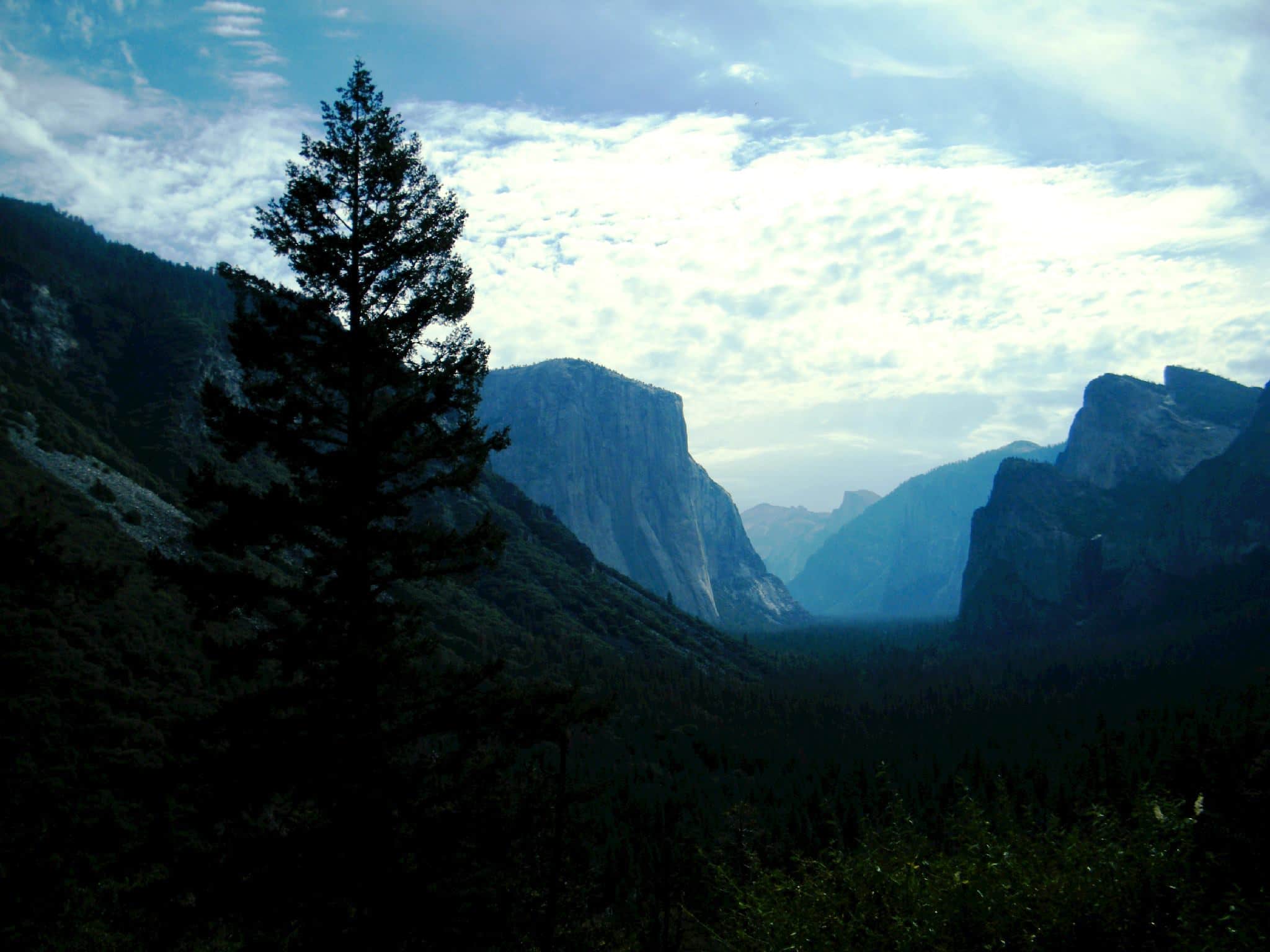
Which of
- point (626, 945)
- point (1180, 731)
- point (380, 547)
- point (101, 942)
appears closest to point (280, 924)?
point (380, 547)

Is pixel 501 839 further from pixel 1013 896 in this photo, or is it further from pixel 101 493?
pixel 101 493

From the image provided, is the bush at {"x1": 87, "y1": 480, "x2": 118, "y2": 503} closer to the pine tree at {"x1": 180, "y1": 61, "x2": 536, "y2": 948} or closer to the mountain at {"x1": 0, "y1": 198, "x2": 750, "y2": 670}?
the mountain at {"x1": 0, "y1": 198, "x2": 750, "y2": 670}

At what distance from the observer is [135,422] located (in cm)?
10738

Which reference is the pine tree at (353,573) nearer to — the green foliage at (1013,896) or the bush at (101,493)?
the green foliage at (1013,896)

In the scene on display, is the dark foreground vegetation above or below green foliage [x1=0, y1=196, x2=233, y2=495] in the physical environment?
below

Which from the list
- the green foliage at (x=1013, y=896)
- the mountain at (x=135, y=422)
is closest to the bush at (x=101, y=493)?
the mountain at (x=135, y=422)

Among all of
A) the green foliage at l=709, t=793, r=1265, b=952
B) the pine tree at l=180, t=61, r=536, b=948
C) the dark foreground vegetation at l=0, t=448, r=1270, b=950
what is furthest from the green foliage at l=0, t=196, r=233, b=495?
the green foliage at l=709, t=793, r=1265, b=952

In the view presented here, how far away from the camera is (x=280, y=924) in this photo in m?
11.8

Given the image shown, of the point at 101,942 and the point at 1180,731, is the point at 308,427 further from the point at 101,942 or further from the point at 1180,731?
the point at 1180,731

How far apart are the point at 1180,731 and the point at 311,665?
9929cm

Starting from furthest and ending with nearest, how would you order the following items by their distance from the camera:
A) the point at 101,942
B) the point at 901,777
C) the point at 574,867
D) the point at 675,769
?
the point at 675,769 < the point at 901,777 < the point at 574,867 < the point at 101,942

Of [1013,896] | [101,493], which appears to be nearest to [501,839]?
→ [1013,896]

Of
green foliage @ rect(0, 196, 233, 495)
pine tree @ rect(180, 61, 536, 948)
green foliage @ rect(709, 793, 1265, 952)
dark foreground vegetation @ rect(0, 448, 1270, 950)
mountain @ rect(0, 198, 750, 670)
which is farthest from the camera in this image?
green foliage @ rect(0, 196, 233, 495)

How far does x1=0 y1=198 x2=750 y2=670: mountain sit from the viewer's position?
69562mm
